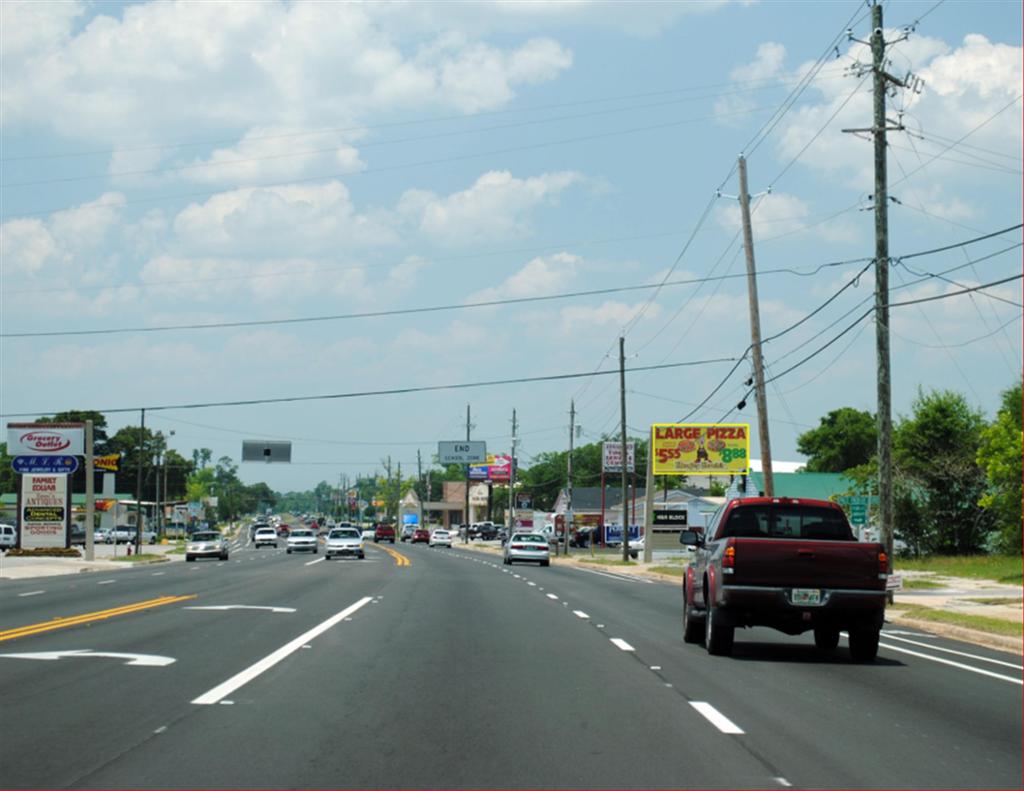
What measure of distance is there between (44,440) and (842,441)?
8587 cm

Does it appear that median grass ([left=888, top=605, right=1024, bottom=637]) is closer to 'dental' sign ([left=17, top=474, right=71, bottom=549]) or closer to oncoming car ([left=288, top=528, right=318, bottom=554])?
'dental' sign ([left=17, top=474, right=71, bottom=549])

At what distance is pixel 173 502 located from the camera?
18188cm

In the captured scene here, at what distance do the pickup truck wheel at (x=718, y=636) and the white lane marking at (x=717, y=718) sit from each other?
4.62 metres

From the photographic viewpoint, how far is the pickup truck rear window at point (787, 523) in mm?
17781

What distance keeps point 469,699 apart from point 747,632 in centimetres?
1079

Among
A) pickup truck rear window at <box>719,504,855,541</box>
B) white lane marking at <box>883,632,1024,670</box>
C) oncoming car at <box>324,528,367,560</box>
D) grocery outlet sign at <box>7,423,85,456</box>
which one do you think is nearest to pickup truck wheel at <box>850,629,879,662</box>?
pickup truck rear window at <box>719,504,855,541</box>

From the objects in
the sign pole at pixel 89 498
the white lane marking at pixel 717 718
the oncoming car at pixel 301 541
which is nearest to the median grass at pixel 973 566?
the white lane marking at pixel 717 718

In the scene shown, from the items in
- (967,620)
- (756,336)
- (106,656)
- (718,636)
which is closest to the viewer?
(106,656)

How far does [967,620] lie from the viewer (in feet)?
79.9

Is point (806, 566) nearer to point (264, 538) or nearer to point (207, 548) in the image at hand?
point (207, 548)

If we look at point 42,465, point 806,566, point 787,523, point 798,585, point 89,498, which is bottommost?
point 798,585

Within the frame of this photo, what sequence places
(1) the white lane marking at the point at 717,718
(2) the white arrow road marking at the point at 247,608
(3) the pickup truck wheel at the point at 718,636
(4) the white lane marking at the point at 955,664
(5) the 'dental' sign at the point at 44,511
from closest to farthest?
(1) the white lane marking at the point at 717,718, (4) the white lane marking at the point at 955,664, (3) the pickup truck wheel at the point at 718,636, (2) the white arrow road marking at the point at 247,608, (5) the 'dental' sign at the point at 44,511

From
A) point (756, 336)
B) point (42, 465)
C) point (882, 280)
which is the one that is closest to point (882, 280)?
point (882, 280)

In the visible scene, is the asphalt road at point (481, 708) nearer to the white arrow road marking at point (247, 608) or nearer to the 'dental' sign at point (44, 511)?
the white arrow road marking at point (247, 608)
